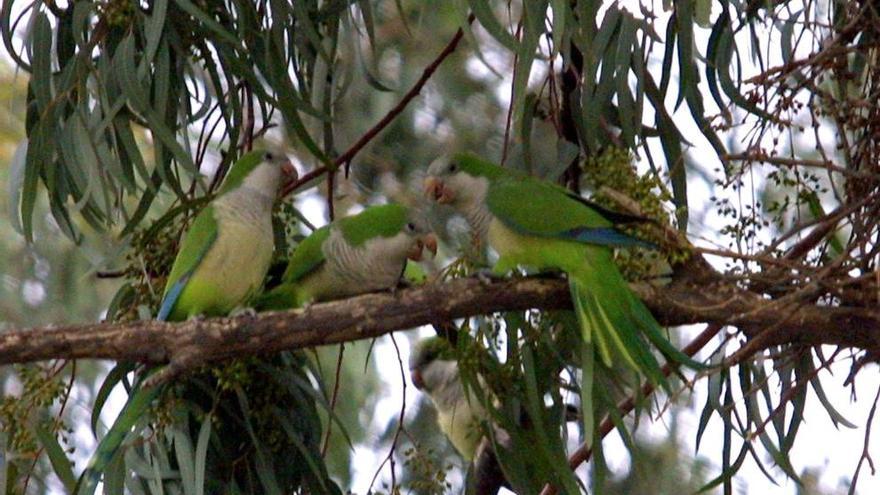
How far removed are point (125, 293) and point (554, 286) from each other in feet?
2.72

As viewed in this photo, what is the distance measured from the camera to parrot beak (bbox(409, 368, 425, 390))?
330 centimetres

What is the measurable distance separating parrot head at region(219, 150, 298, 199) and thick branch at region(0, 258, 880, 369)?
1.63ft

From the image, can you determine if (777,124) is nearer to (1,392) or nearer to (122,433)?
(122,433)

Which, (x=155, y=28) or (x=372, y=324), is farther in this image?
(x=155, y=28)

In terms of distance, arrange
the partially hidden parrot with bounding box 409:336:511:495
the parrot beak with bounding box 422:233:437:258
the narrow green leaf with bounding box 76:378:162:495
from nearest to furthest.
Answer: the narrow green leaf with bounding box 76:378:162:495
the parrot beak with bounding box 422:233:437:258
the partially hidden parrot with bounding box 409:336:511:495

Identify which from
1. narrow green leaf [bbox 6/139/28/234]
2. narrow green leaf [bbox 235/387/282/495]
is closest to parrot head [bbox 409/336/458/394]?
narrow green leaf [bbox 235/387/282/495]

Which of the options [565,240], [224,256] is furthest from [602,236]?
[224,256]

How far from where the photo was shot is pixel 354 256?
242 cm

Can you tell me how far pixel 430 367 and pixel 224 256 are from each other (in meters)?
0.99

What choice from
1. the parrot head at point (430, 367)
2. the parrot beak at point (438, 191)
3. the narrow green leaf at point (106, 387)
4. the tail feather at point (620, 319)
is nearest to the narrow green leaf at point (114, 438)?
the narrow green leaf at point (106, 387)

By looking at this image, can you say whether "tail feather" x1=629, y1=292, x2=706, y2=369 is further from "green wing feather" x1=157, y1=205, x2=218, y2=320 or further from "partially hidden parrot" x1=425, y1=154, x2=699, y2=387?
"green wing feather" x1=157, y1=205, x2=218, y2=320

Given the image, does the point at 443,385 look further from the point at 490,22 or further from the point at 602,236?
the point at 490,22

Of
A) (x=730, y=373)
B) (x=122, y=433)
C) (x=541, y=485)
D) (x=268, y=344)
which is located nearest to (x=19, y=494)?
(x=122, y=433)

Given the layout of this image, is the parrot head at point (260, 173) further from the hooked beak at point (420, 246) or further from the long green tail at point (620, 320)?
the long green tail at point (620, 320)
